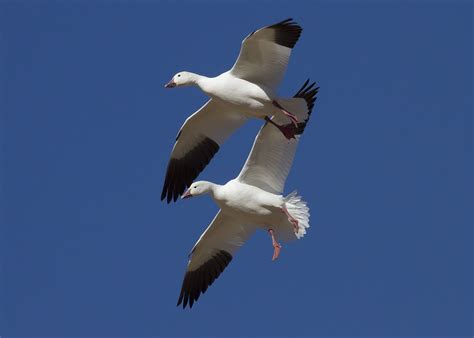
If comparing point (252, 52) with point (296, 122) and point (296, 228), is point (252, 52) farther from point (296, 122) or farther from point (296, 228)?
point (296, 228)

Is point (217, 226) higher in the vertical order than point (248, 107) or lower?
lower

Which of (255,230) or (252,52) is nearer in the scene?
(252,52)

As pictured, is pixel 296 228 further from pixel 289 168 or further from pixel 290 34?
pixel 290 34

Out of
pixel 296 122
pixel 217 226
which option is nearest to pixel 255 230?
pixel 217 226

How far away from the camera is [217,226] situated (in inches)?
625

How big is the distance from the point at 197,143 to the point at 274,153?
50.8 inches

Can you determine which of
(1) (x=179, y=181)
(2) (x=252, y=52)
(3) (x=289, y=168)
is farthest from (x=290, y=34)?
(1) (x=179, y=181)

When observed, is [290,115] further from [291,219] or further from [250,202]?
[291,219]

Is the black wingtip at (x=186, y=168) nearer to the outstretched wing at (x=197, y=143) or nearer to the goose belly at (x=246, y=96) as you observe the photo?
the outstretched wing at (x=197, y=143)

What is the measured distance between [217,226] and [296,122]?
1574mm

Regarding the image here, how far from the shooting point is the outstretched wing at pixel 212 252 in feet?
52.1

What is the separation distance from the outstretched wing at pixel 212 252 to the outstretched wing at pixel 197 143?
34.1 inches

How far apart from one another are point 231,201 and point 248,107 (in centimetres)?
107

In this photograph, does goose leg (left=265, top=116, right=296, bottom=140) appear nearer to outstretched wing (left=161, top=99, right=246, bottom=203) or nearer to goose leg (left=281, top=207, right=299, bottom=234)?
goose leg (left=281, top=207, right=299, bottom=234)
